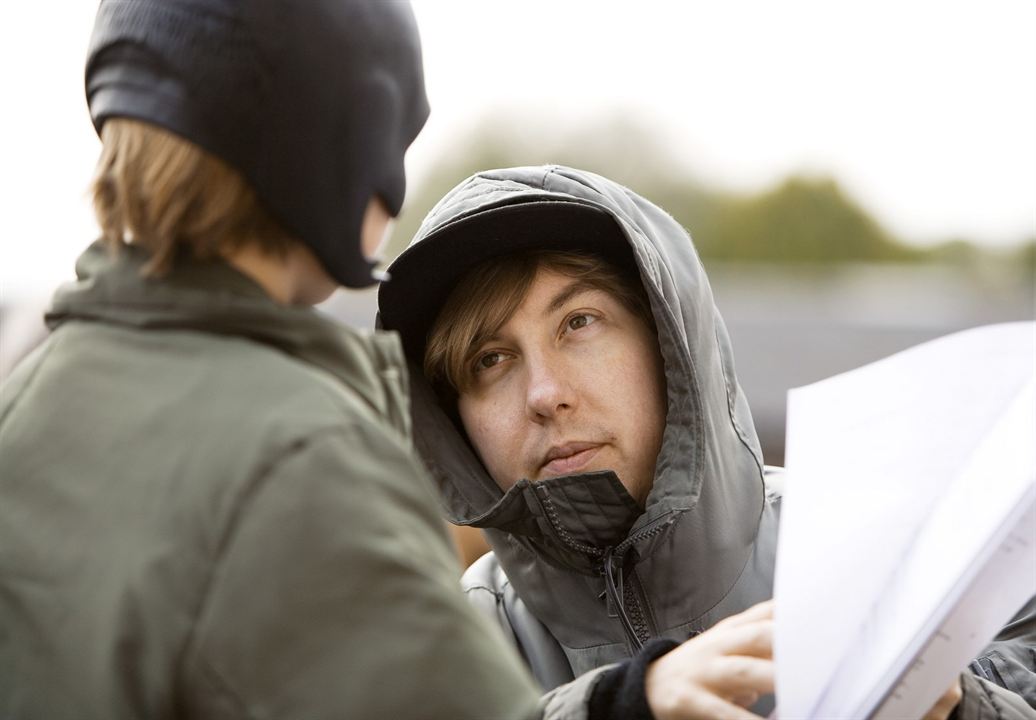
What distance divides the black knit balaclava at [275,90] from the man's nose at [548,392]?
92 cm

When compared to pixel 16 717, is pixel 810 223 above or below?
below

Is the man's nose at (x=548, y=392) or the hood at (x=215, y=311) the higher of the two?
the hood at (x=215, y=311)

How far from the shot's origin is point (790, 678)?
124cm

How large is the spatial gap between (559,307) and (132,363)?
117 cm

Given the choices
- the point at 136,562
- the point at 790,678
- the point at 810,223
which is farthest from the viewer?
the point at 810,223

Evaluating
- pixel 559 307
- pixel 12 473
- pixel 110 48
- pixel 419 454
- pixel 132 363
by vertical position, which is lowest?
pixel 419 454

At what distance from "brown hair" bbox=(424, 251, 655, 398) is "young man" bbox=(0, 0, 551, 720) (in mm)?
977

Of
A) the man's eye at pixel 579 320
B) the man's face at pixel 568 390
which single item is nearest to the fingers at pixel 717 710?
the man's face at pixel 568 390

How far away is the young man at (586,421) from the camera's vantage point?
6.79 feet

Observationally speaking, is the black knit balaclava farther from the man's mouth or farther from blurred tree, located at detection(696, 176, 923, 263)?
blurred tree, located at detection(696, 176, 923, 263)

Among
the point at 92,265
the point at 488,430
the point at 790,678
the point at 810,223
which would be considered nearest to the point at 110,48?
the point at 92,265

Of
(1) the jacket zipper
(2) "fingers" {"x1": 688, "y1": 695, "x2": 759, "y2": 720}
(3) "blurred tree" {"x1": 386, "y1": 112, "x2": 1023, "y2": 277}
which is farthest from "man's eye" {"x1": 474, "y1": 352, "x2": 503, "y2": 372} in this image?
(3) "blurred tree" {"x1": 386, "y1": 112, "x2": 1023, "y2": 277}

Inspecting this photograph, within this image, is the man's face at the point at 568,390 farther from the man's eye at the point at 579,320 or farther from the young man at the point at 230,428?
the young man at the point at 230,428

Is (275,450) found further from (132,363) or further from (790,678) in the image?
(790,678)
